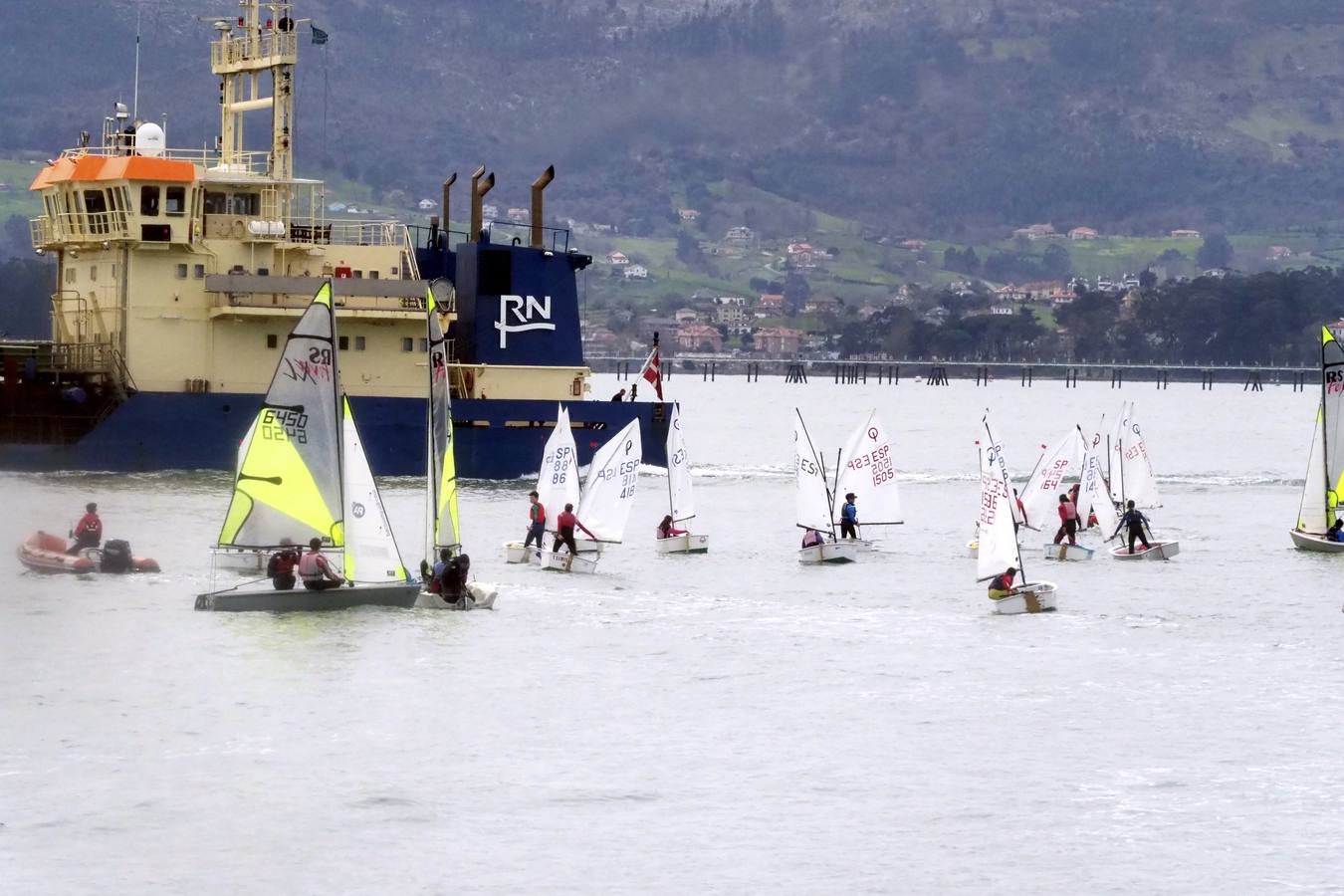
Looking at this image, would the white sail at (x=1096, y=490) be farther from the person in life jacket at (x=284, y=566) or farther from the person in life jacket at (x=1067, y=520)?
the person in life jacket at (x=284, y=566)

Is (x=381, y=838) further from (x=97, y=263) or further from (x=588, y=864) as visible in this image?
(x=97, y=263)

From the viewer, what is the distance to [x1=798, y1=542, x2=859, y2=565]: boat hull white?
177 ft

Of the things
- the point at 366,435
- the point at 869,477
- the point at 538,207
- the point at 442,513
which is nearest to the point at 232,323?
the point at 366,435

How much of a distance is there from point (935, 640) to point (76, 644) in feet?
49.0

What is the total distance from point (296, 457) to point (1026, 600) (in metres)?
14.2

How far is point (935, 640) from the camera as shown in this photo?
136 feet

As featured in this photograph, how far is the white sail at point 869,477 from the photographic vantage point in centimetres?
5753

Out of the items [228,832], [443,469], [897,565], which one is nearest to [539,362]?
[897,565]

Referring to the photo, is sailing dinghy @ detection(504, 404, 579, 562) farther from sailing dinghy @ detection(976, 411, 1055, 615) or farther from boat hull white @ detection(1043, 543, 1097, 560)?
boat hull white @ detection(1043, 543, 1097, 560)

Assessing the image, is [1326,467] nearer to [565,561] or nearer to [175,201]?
[565,561]

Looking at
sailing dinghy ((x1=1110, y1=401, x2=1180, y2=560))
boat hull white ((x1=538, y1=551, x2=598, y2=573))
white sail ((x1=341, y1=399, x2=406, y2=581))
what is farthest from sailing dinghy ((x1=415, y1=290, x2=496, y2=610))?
sailing dinghy ((x1=1110, y1=401, x2=1180, y2=560))

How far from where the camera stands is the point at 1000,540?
44500 millimetres

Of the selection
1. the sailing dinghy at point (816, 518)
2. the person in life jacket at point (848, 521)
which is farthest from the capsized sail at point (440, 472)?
the person in life jacket at point (848, 521)

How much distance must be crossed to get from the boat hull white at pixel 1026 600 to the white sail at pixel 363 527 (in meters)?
11.7
